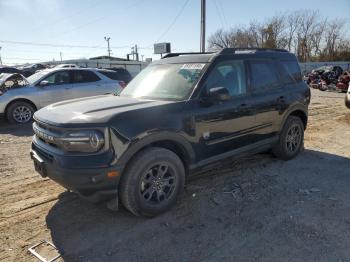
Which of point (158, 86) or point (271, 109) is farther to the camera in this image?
point (271, 109)

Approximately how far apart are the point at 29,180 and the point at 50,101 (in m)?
5.64

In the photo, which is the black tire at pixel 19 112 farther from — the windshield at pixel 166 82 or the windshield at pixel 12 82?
the windshield at pixel 166 82

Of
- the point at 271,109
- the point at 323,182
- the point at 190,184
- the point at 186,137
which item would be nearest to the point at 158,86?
the point at 186,137

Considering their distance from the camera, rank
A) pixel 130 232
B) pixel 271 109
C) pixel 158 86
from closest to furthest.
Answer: pixel 130 232 < pixel 158 86 < pixel 271 109

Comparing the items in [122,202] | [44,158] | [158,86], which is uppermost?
[158,86]

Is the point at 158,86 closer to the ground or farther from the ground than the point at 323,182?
farther from the ground

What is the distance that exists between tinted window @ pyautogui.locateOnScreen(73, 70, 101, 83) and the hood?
6655mm

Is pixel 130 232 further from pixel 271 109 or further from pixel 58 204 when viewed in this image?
pixel 271 109

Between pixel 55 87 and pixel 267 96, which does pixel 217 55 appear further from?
pixel 55 87

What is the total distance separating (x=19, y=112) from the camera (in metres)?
10.2

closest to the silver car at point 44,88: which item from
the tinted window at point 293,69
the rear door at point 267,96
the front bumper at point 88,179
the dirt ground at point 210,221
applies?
the dirt ground at point 210,221

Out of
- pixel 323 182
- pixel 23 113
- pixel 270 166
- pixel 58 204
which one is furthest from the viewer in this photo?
pixel 23 113

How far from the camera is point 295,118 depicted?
6004mm

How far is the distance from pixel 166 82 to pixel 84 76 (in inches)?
276
